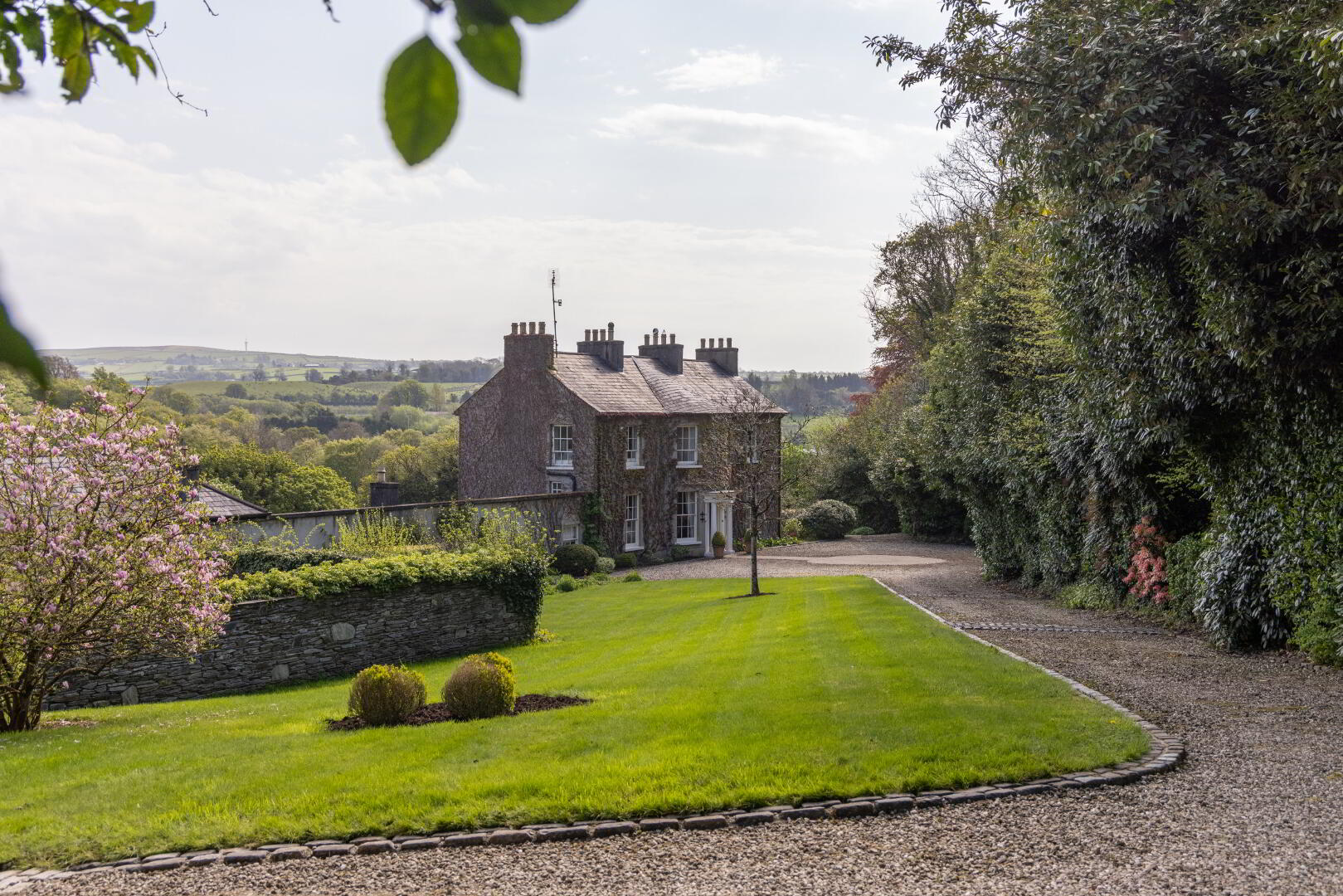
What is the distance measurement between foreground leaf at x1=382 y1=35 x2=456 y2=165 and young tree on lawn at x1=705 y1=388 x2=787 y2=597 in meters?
21.1

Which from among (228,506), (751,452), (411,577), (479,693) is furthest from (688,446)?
(479,693)

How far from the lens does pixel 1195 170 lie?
406 inches

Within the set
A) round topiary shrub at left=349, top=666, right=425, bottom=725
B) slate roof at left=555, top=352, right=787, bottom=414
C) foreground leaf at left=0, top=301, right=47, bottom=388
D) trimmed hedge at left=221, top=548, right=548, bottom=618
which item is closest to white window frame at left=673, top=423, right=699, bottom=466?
slate roof at left=555, top=352, right=787, bottom=414

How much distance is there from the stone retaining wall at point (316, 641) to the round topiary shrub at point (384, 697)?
4.37 metres

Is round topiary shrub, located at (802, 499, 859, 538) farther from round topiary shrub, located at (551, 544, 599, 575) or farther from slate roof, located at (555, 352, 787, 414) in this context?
round topiary shrub, located at (551, 544, 599, 575)

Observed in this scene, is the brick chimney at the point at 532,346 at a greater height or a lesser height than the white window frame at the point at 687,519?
greater

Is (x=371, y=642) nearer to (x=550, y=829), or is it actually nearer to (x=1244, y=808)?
(x=550, y=829)

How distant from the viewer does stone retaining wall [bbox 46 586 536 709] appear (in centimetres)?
1275

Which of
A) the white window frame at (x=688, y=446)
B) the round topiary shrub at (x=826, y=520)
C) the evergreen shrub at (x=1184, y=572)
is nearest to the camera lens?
the evergreen shrub at (x=1184, y=572)

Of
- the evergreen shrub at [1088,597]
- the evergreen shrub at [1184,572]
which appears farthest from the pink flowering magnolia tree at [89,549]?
the evergreen shrub at [1088,597]

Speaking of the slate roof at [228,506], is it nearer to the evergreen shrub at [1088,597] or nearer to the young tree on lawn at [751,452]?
the young tree on lawn at [751,452]

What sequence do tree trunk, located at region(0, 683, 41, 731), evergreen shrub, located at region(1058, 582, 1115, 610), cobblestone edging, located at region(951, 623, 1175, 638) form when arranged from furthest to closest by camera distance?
1. evergreen shrub, located at region(1058, 582, 1115, 610)
2. cobblestone edging, located at region(951, 623, 1175, 638)
3. tree trunk, located at region(0, 683, 41, 731)

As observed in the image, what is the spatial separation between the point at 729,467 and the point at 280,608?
1360 centimetres

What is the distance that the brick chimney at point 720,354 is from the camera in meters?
40.5
